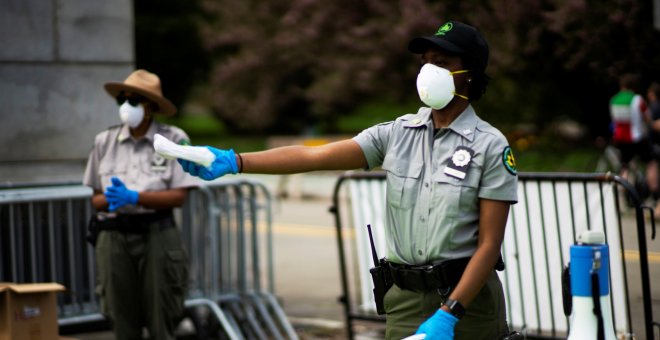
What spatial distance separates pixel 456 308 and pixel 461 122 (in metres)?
0.71

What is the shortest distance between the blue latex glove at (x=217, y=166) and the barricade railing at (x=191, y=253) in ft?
11.3

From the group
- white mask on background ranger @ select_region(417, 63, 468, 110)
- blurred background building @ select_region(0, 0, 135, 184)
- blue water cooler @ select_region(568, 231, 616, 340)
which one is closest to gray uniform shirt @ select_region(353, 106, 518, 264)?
white mask on background ranger @ select_region(417, 63, 468, 110)

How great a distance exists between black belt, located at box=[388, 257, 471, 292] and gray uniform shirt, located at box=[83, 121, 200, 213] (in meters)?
2.42

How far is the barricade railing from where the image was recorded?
720 cm

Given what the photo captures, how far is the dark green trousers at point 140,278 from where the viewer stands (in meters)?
6.13

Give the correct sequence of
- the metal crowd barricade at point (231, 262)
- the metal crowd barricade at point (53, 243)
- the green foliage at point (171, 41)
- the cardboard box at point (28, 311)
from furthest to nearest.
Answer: the green foliage at point (171, 41)
the metal crowd barricade at point (231, 262)
the metal crowd barricade at point (53, 243)
the cardboard box at point (28, 311)

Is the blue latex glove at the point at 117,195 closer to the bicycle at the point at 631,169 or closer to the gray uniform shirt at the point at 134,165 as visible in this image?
the gray uniform shirt at the point at 134,165

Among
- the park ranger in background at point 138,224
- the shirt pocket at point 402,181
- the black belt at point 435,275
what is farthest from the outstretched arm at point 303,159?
the park ranger in background at point 138,224

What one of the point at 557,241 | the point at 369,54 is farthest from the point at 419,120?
the point at 369,54

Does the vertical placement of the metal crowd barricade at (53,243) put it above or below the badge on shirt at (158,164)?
below

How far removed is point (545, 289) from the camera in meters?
6.92

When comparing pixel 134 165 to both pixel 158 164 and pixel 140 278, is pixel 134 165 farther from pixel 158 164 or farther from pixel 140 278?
pixel 140 278

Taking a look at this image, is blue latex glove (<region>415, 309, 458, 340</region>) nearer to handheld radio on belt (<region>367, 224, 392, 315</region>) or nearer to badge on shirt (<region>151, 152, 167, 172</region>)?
handheld radio on belt (<region>367, 224, 392, 315</region>)

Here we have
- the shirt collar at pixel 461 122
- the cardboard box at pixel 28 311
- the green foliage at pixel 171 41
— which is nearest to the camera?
the shirt collar at pixel 461 122
